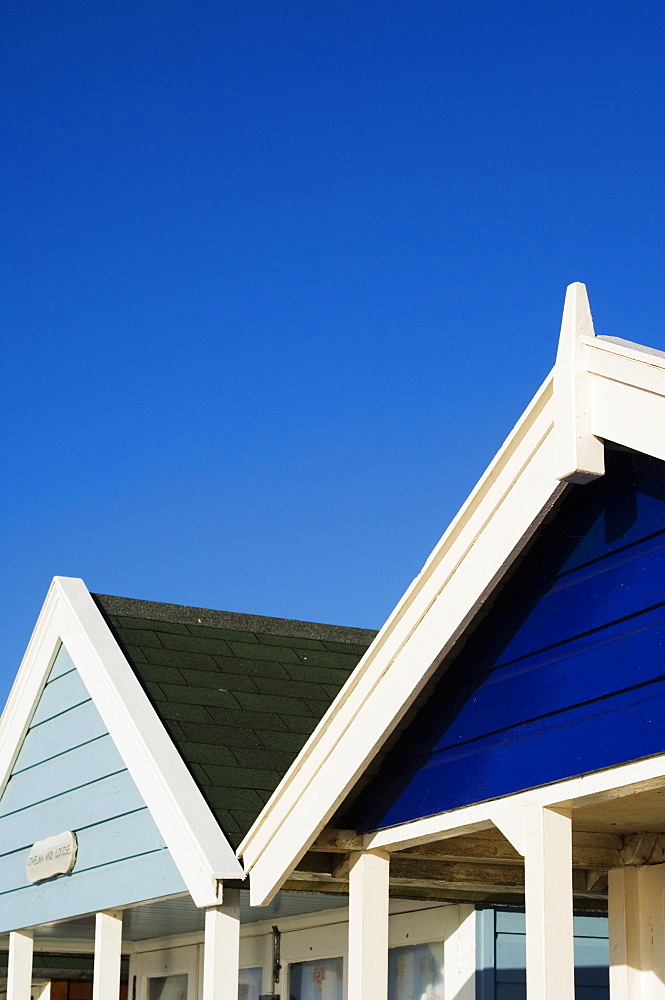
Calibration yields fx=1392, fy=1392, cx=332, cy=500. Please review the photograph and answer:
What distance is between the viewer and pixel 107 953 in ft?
31.5

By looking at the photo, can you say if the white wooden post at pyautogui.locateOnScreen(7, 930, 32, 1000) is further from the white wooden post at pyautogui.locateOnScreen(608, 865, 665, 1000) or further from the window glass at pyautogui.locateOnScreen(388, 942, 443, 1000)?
the white wooden post at pyautogui.locateOnScreen(608, 865, 665, 1000)

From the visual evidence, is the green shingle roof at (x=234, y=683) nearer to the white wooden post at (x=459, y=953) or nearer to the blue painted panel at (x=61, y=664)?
the blue painted panel at (x=61, y=664)

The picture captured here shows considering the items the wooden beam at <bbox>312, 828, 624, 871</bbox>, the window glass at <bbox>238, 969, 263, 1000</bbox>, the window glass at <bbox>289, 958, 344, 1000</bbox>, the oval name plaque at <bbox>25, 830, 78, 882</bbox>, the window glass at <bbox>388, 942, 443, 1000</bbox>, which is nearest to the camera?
the wooden beam at <bbox>312, 828, 624, 871</bbox>

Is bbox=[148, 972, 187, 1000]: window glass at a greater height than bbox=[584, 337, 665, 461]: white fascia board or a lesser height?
lesser

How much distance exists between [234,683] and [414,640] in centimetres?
350

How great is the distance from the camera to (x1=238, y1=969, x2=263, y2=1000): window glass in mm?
12172

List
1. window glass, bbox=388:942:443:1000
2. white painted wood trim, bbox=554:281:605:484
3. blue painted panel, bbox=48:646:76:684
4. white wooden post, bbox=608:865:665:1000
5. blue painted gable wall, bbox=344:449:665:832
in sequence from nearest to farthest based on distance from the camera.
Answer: blue painted gable wall, bbox=344:449:665:832 < white painted wood trim, bbox=554:281:605:484 < white wooden post, bbox=608:865:665:1000 < window glass, bbox=388:942:443:1000 < blue painted panel, bbox=48:646:76:684

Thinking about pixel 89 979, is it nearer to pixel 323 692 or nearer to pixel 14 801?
pixel 14 801

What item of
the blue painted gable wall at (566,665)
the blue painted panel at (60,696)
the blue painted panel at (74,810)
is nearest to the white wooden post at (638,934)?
the blue painted gable wall at (566,665)

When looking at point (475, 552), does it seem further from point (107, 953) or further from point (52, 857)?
point (52, 857)

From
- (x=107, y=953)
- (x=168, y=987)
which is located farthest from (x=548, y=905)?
(x=168, y=987)

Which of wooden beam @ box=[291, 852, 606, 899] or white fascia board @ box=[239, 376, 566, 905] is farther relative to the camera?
wooden beam @ box=[291, 852, 606, 899]

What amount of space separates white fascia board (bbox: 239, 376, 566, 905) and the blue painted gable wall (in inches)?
7.0

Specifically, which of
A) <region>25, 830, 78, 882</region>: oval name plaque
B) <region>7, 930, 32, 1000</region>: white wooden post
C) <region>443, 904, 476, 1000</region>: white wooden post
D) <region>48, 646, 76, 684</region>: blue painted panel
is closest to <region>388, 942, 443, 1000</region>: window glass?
<region>443, 904, 476, 1000</region>: white wooden post
